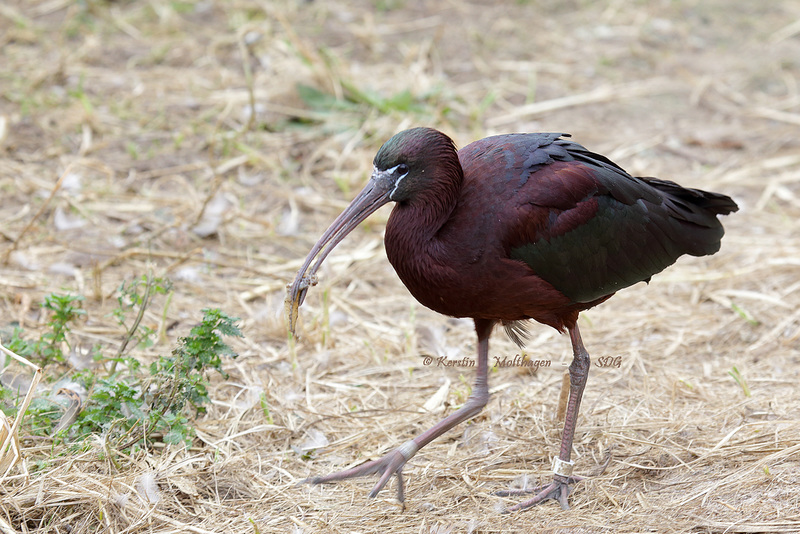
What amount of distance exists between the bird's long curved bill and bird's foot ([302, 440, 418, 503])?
63 centimetres

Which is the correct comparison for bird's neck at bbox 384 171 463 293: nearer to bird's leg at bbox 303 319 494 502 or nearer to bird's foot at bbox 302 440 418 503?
bird's leg at bbox 303 319 494 502

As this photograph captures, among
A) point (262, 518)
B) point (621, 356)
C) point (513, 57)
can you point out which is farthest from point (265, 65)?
point (262, 518)

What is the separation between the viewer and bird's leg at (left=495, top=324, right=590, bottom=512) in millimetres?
3371

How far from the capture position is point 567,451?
136 inches

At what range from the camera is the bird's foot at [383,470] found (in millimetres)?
3229

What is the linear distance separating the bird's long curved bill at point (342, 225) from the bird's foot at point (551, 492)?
3.85 ft

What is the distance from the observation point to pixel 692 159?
6918 millimetres

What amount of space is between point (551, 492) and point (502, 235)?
1106 millimetres

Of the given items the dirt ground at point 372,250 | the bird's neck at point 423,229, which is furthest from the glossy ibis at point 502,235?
the dirt ground at point 372,250

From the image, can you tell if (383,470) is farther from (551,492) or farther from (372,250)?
(372,250)

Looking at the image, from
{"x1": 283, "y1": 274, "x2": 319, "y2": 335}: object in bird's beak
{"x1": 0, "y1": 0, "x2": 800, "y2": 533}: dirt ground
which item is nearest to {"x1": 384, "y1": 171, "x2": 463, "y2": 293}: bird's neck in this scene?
{"x1": 283, "y1": 274, "x2": 319, "y2": 335}: object in bird's beak

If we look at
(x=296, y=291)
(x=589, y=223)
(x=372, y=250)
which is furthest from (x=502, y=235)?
(x=372, y=250)

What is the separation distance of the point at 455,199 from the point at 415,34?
5812 millimetres

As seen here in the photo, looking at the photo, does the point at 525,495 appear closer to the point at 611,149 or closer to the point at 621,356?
the point at 621,356
